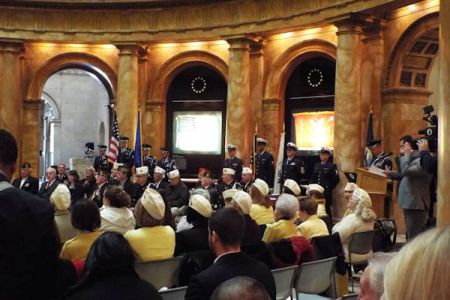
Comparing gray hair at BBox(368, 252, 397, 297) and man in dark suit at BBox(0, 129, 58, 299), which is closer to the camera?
gray hair at BBox(368, 252, 397, 297)

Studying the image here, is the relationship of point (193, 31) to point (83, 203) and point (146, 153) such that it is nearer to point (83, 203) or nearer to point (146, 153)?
point (146, 153)

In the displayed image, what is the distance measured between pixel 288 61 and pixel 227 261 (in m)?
12.8

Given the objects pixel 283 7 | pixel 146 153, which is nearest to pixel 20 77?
pixel 146 153

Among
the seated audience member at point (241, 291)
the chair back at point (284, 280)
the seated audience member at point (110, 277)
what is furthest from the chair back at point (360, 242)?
the seated audience member at point (241, 291)

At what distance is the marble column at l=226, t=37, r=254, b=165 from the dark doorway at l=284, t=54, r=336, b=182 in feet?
4.10

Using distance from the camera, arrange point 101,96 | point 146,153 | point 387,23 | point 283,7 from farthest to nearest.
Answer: point 101,96
point 146,153
point 283,7
point 387,23

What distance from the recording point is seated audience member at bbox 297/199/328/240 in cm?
602

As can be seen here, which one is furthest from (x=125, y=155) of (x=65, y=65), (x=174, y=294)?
(x=174, y=294)

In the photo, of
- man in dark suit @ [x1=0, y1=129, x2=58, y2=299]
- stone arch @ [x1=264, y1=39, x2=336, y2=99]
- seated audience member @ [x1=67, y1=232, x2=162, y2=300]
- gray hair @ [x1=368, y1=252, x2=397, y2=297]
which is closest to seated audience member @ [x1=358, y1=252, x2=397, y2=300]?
gray hair @ [x1=368, y1=252, x2=397, y2=297]

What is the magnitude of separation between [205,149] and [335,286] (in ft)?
40.8

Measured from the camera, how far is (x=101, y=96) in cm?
2734

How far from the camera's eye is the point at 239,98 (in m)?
15.5

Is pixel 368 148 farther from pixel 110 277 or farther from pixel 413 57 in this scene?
pixel 110 277

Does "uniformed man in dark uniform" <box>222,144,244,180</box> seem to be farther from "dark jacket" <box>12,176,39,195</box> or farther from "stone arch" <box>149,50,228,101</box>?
"dark jacket" <box>12,176,39,195</box>
